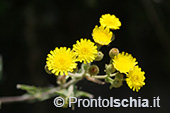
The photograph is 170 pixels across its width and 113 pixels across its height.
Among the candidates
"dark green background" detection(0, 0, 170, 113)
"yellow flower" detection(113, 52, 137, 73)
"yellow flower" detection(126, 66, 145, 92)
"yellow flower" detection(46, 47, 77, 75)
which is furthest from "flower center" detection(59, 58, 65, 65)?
"dark green background" detection(0, 0, 170, 113)

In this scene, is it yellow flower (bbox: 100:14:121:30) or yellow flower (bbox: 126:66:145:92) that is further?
yellow flower (bbox: 100:14:121:30)

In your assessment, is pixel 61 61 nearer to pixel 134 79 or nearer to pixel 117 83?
pixel 117 83

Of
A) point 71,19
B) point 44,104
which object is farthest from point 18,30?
point 44,104

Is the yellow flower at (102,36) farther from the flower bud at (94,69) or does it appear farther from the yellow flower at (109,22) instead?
the flower bud at (94,69)

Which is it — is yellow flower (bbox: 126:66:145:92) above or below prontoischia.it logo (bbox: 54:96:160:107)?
above

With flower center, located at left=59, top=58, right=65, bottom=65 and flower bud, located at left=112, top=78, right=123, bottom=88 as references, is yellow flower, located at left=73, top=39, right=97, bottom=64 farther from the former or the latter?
flower bud, located at left=112, top=78, right=123, bottom=88

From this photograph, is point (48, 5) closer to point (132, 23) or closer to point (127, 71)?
point (132, 23)
